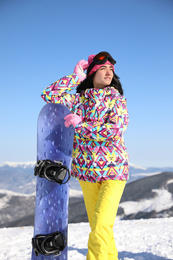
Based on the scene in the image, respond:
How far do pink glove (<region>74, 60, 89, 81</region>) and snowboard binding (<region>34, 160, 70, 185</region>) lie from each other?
1.00 metres

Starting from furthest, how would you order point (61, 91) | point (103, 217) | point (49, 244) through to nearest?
point (61, 91)
point (49, 244)
point (103, 217)

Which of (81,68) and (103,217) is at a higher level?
(81,68)

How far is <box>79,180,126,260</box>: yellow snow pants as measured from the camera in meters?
2.06

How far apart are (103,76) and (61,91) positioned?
1.56 ft

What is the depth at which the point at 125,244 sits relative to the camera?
4.22m

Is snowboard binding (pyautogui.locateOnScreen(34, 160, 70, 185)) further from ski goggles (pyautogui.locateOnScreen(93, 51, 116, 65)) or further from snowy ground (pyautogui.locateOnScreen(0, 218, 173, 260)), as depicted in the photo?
snowy ground (pyautogui.locateOnScreen(0, 218, 173, 260))

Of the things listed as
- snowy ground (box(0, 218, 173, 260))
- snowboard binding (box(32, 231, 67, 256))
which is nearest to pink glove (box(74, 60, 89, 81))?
snowboard binding (box(32, 231, 67, 256))

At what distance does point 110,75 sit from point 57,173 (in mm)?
1183

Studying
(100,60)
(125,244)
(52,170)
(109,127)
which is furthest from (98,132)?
(125,244)

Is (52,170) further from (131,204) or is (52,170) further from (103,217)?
(131,204)

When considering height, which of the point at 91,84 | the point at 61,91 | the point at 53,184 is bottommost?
the point at 53,184

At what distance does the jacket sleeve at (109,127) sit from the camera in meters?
2.25

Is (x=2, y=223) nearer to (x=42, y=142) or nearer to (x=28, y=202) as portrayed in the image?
(x=28, y=202)

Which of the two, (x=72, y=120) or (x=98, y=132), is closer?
(x=98, y=132)
